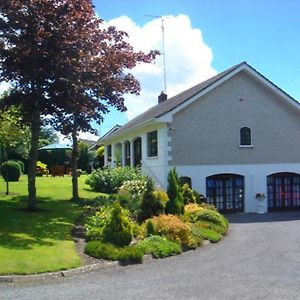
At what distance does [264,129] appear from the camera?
25.6m

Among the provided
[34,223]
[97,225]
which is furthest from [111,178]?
[97,225]

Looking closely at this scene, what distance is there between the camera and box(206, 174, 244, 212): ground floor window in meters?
24.5

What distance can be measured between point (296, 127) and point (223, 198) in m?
5.93

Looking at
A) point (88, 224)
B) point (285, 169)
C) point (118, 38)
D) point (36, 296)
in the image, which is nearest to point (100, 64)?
point (118, 38)

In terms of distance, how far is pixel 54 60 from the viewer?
15773mm

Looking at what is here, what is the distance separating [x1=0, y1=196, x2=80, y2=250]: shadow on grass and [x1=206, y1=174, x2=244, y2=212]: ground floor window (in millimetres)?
7418

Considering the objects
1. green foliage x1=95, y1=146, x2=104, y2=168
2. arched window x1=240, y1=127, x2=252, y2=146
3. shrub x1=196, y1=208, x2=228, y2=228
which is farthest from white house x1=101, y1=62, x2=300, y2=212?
green foliage x1=95, y1=146, x2=104, y2=168

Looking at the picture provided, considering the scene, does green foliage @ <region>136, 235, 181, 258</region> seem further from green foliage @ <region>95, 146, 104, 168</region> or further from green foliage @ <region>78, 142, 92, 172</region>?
green foliage @ <region>78, 142, 92, 172</region>

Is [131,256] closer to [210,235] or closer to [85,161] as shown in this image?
[210,235]

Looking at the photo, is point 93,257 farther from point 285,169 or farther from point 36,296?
point 285,169

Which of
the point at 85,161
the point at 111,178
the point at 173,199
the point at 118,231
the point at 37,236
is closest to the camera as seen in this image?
the point at 118,231

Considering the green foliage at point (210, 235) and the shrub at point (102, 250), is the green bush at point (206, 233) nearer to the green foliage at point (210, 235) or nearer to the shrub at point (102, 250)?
the green foliage at point (210, 235)

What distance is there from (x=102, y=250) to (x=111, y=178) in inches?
607

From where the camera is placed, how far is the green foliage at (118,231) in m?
13.1
